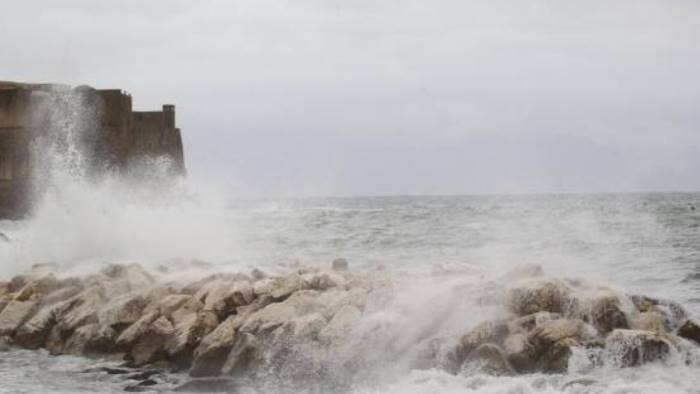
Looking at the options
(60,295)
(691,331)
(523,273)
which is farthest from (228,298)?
(691,331)

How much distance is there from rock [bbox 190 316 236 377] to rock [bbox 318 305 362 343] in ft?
2.96

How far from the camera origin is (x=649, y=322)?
7.80 m

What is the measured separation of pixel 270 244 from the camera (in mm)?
22672

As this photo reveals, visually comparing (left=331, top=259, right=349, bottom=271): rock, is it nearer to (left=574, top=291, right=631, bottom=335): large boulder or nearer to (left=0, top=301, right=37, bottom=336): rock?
(left=0, top=301, right=37, bottom=336): rock

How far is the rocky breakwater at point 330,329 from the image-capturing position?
23.7 ft

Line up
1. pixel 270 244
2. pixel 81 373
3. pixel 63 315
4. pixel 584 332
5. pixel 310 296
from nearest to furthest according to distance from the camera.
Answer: pixel 584 332 → pixel 81 373 → pixel 310 296 → pixel 63 315 → pixel 270 244

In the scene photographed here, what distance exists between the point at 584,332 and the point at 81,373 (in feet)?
14.9

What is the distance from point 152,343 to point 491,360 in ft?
11.5

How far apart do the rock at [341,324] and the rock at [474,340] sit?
1051 millimetres

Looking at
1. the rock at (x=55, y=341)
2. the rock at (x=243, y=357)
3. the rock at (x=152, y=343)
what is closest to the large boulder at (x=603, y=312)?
the rock at (x=243, y=357)

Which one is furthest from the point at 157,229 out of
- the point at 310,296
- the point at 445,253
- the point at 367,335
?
the point at 367,335

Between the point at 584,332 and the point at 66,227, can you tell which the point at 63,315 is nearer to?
the point at 584,332

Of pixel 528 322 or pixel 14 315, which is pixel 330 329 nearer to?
pixel 528 322

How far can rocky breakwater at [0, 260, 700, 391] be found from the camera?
285 inches
